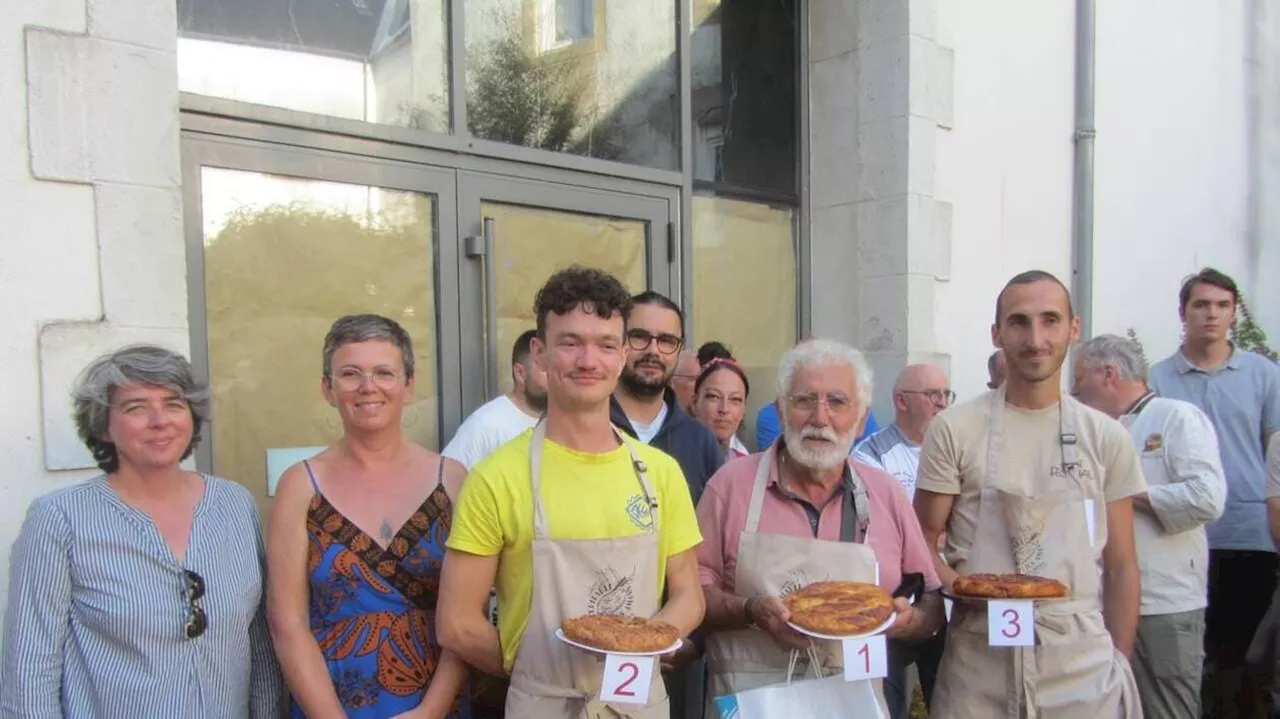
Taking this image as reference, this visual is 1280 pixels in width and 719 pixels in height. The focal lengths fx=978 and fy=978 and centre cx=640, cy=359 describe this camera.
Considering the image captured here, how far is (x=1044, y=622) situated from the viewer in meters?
2.72

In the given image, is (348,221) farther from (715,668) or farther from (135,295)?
(715,668)

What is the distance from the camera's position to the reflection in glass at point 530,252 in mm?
4281

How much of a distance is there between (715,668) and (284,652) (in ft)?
3.66

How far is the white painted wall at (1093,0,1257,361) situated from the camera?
6688mm

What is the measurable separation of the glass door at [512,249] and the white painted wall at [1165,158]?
371 cm

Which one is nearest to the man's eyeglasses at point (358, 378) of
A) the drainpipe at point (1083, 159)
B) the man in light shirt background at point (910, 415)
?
the man in light shirt background at point (910, 415)

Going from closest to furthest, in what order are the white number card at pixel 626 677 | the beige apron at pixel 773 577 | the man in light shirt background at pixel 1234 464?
1. the white number card at pixel 626 677
2. the beige apron at pixel 773 577
3. the man in light shirt background at pixel 1234 464

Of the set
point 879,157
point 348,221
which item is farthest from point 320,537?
point 879,157

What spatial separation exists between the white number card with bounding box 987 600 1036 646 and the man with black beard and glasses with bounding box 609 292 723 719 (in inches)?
39.8

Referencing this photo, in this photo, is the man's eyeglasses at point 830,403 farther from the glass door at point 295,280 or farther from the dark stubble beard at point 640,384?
the glass door at point 295,280

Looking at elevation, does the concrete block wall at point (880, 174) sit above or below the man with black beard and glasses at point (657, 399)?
above

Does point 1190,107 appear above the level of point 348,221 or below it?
above

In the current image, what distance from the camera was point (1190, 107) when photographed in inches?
293

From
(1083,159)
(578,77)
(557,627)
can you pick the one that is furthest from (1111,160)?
(557,627)
